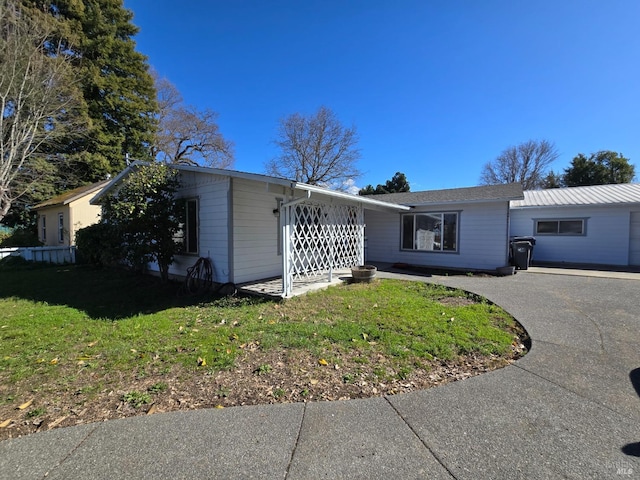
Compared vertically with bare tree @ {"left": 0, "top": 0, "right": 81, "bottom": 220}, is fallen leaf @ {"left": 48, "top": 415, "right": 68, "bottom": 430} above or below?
below

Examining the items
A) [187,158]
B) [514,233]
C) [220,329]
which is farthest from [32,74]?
[514,233]

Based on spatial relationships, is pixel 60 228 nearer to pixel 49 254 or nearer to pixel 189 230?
pixel 49 254

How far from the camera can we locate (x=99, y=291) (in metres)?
7.63

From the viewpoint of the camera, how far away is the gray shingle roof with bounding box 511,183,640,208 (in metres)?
11.9

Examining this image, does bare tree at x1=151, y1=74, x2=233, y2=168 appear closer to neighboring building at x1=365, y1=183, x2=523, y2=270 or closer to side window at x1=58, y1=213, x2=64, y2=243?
side window at x1=58, y1=213, x2=64, y2=243

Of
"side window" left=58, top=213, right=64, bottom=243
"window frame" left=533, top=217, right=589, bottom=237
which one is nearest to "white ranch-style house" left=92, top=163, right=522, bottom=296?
"window frame" left=533, top=217, right=589, bottom=237

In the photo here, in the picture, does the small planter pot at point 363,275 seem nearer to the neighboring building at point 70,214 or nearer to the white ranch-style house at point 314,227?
the white ranch-style house at point 314,227

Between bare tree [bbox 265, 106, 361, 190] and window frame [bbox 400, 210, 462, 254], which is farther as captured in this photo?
bare tree [bbox 265, 106, 361, 190]

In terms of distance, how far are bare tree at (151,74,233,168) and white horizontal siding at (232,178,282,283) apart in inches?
865

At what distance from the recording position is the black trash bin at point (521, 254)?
10539 millimetres

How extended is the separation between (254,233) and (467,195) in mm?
7854

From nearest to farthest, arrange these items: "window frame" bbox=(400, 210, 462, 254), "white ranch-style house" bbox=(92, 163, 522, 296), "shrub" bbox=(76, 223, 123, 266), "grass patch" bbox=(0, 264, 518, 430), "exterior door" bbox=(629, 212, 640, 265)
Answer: "grass patch" bbox=(0, 264, 518, 430) → "white ranch-style house" bbox=(92, 163, 522, 296) → "shrub" bbox=(76, 223, 123, 266) → "window frame" bbox=(400, 210, 462, 254) → "exterior door" bbox=(629, 212, 640, 265)

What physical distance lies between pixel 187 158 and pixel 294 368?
28.8 meters

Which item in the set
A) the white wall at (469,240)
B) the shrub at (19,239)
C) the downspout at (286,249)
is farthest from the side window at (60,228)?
the white wall at (469,240)
